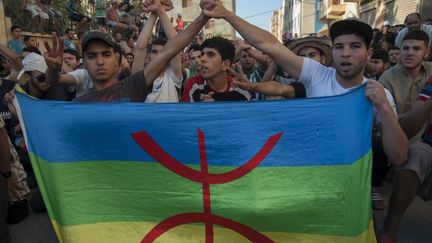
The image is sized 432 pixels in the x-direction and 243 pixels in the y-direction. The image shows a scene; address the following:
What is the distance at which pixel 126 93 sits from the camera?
2.70m

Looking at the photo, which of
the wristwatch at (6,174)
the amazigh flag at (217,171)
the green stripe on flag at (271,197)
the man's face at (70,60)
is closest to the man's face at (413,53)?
the amazigh flag at (217,171)

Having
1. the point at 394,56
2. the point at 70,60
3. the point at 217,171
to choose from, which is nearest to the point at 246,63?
the point at 394,56

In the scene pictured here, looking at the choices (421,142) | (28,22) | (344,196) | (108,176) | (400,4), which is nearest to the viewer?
(344,196)

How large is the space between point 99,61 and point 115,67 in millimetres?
143

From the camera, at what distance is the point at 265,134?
2043mm

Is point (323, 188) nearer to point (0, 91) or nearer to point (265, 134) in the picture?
point (265, 134)

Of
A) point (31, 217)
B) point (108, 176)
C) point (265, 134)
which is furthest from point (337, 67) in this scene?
point (31, 217)

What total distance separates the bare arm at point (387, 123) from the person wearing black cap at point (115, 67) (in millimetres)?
1154

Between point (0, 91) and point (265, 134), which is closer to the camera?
point (265, 134)

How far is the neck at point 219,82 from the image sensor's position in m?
3.47

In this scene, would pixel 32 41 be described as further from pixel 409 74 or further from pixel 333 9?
pixel 333 9

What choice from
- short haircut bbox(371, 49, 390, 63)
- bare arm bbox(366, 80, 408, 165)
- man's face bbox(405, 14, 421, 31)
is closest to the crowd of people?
bare arm bbox(366, 80, 408, 165)

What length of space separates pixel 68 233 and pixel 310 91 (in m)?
1.72

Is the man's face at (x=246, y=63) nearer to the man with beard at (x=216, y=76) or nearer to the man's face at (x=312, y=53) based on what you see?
the man's face at (x=312, y=53)
